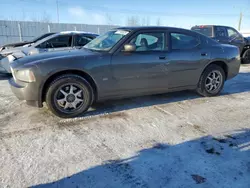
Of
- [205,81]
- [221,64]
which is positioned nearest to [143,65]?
[205,81]

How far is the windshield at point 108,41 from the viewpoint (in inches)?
163

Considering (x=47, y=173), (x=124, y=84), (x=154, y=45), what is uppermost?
(x=154, y=45)

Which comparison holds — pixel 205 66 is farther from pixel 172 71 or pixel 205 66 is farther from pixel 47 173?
pixel 47 173

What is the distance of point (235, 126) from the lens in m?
3.63

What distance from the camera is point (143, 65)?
4.16m

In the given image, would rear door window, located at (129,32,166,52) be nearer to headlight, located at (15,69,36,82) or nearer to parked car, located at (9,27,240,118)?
parked car, located at (9,27,240,118)

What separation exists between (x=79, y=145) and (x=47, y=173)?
0.67m

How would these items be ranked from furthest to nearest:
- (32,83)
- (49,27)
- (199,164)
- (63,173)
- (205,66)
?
1. (49,27)
2. (205,66)
3. (32,83)
4. (199,164)
5. (63,173)

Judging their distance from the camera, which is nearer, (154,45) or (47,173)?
(47,173)

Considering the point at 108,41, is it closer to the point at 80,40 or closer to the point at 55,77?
the point at 55,77

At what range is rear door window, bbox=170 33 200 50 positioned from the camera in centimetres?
453

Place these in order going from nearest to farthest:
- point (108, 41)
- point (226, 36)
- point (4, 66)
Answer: point (108, 41) → point (4, 66) → point (226, 36)

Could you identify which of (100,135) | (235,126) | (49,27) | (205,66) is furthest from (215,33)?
(49,27)

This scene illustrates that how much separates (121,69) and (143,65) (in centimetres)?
45
